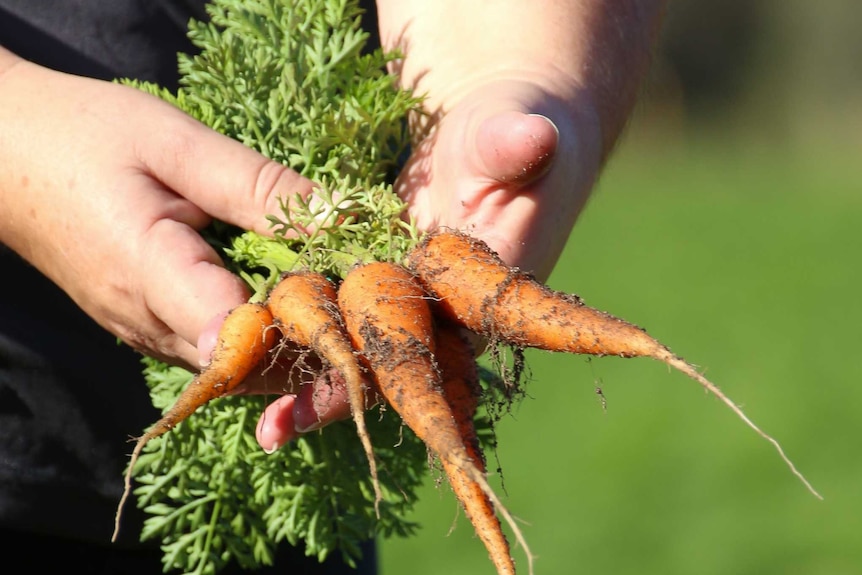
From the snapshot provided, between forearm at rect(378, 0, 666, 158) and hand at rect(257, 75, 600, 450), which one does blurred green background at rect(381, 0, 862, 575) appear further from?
forearm at rect(378, 0, 666, 158)

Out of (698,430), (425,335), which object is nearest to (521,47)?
(425,335)

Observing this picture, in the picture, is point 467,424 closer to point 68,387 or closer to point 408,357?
point 408,357

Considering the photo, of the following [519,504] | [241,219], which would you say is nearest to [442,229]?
[241,219]

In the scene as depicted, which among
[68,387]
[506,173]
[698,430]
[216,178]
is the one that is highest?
[698,430]

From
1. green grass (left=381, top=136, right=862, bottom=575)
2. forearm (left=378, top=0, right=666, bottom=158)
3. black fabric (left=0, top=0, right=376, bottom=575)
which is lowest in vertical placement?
black fabric (left=0, top=0, right=376, bottom=575)

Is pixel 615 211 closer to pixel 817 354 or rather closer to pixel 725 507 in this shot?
pixel 817 354

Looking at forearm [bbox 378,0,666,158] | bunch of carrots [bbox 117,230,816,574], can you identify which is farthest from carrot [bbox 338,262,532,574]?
forearm [bbox 378,0,666,158]

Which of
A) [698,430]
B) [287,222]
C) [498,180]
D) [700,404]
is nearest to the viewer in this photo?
[498,180]
